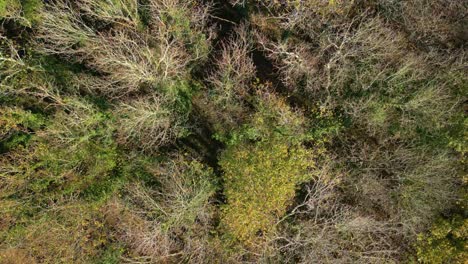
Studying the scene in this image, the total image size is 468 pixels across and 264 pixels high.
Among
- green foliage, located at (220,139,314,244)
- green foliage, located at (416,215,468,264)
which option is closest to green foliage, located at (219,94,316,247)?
green foliage, located at (220,139,314,244)

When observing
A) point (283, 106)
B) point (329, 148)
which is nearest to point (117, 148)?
point (283, 106)

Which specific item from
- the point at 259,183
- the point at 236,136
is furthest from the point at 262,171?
the point at 236,136

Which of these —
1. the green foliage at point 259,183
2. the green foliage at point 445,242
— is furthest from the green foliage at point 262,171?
the green foliage at point 445,242

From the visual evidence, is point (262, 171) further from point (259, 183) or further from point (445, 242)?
point (445, 242)

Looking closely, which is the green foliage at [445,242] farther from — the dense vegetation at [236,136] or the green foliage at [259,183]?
the green foliage at [259,183]

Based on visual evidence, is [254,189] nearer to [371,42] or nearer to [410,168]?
[410,168]

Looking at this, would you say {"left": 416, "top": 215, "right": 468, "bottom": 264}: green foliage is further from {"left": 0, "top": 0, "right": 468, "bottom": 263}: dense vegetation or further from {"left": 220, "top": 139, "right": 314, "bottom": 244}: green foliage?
{"left": 220, "top": 139, "right": 314, "bottom": 244}: green foliage
